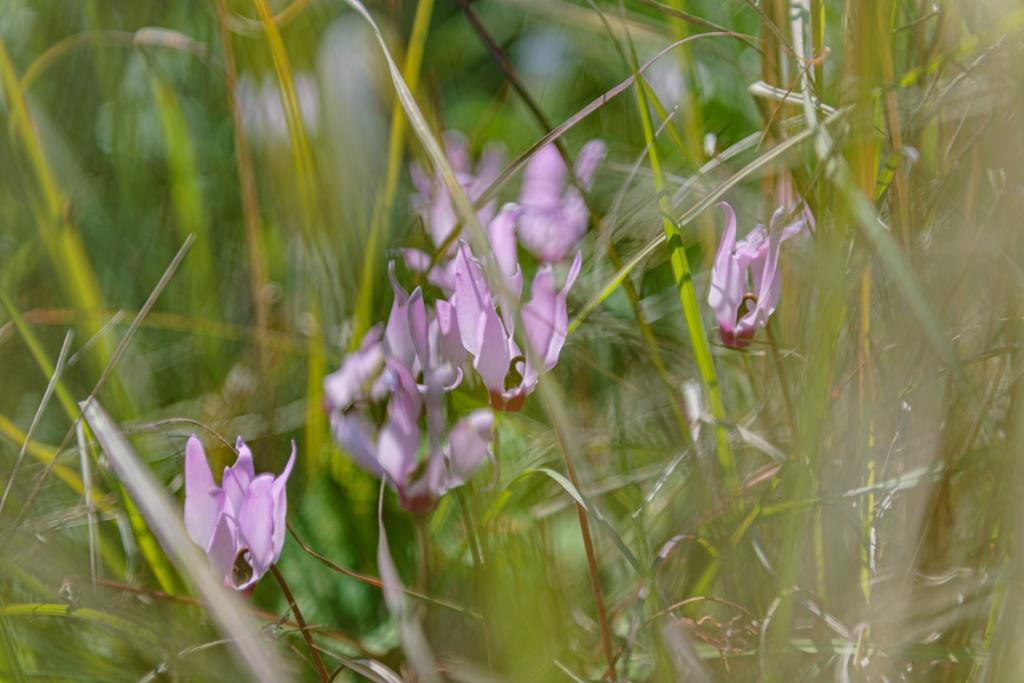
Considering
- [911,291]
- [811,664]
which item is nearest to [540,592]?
[811,664]

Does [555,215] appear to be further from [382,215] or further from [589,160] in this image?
[382,215]

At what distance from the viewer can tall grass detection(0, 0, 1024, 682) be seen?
0.52 meters

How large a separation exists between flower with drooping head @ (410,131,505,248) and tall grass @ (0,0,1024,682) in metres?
0.03

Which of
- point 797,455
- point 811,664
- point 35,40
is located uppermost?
point 35,40

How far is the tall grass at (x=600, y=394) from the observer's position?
20.5 inches

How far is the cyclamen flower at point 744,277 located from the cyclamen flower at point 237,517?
0.89 feet

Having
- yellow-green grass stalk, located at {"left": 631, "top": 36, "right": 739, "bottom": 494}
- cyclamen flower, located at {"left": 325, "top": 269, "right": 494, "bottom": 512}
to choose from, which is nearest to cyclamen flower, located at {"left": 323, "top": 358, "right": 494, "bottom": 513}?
cyclamen flower, located at {"left": 325, "top": 269, "right": 494, "bottom": 512}

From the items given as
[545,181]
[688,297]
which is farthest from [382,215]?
[688,297]

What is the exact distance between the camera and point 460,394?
73 cm

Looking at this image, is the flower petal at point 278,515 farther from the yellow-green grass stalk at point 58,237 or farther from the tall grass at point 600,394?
the yellow-green grass stalk at point 58,237

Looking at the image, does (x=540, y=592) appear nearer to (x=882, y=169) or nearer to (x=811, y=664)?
(x=811, y=664)

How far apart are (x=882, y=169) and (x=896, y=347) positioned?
0.36 feet

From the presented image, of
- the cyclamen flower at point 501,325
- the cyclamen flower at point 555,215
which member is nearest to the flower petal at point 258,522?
the cyclamen flower at point 501,325

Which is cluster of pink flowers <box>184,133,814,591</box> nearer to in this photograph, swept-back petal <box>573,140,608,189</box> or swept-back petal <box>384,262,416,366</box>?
swept-back petal <box>384,262,416,366</box>
